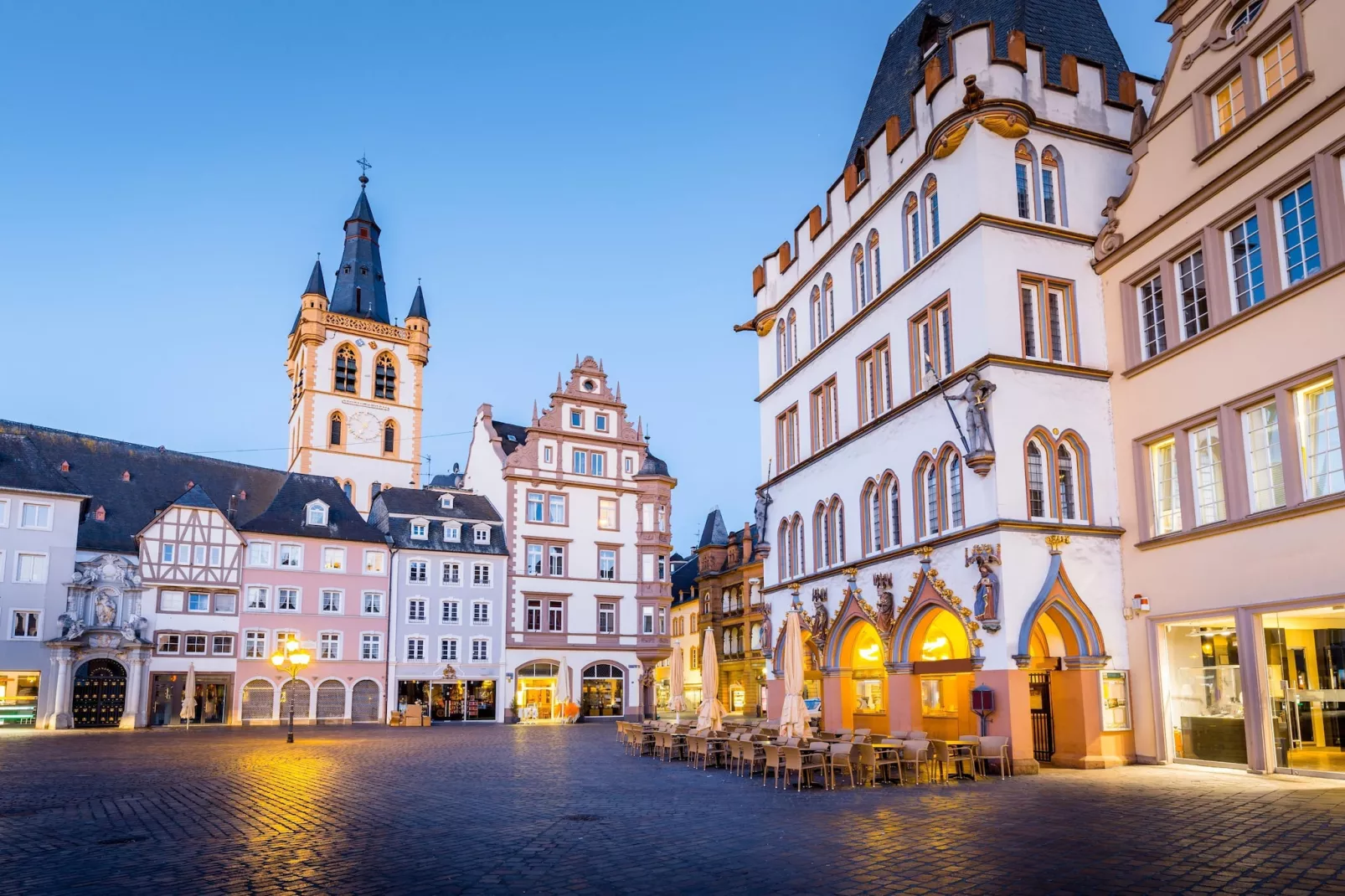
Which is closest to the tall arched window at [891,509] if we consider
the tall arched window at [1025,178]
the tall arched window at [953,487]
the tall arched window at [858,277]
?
the tall arched window at [953,487]

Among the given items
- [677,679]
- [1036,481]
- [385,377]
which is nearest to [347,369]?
[385,377]

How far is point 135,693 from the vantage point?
47531 mm

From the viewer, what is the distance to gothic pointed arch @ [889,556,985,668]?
73.6 ft

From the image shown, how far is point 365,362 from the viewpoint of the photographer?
75562 millimetres

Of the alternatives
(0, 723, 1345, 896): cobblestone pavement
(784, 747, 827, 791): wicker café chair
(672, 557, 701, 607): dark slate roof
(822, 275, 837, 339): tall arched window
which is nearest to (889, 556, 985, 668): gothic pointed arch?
(0, 723, 1345, 896): cobblestone pavement

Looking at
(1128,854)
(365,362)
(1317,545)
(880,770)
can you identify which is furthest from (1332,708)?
(365,362)

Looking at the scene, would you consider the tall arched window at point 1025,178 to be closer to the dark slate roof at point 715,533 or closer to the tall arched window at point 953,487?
the tall arched window at point 953,487

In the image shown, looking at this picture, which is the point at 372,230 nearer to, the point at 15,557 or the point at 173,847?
the point at 15,557

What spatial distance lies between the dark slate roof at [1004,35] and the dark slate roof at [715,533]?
4631cm

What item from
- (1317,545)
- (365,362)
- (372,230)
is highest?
(372,230)

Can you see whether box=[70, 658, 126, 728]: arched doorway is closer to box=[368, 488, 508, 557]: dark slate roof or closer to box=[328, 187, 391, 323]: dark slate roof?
box=[368, 488, 508, 557]: dark slate roof

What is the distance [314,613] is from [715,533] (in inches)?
1277

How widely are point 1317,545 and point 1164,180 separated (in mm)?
8680

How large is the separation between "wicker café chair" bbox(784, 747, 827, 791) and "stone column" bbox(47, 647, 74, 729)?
39366 mm
